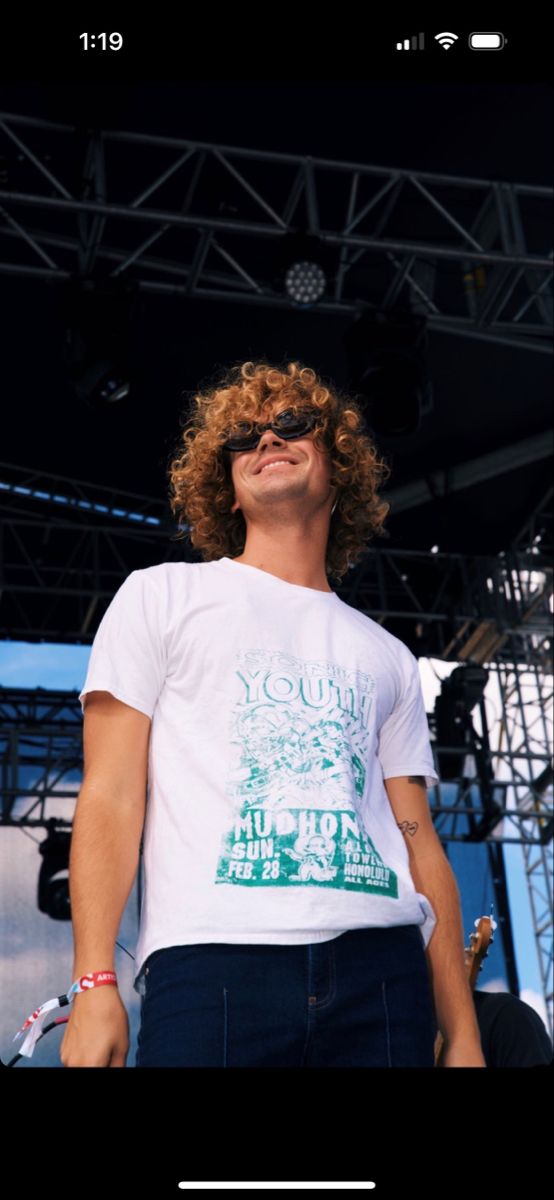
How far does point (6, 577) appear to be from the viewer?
10672 mm

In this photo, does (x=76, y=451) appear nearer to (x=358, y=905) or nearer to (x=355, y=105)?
(x=355, y=105)

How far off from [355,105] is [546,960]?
26.7 ft

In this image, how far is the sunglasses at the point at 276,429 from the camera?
191cm

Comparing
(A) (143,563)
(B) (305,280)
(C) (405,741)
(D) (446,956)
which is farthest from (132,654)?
(A) (143,563)

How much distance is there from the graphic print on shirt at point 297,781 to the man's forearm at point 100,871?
14cm

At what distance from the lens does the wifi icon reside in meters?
1.39

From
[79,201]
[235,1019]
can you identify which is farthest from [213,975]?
[79,201]

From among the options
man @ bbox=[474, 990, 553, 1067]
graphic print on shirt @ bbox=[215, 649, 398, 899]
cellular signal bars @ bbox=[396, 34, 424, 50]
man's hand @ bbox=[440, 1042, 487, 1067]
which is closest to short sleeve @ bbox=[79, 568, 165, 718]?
graphic print on shirt @ bbox=[215, 649, 398, 899]

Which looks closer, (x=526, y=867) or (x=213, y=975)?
(x=213, y=975)

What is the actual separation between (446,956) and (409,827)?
183 millimetres

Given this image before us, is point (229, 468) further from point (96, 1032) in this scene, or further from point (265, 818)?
point (96, 1032)

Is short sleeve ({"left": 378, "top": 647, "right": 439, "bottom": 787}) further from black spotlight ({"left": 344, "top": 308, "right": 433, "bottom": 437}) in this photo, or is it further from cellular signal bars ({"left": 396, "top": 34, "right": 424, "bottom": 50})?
black spotlight ({"left": 344, "top": 308, "right": 433, "bottom": 437})

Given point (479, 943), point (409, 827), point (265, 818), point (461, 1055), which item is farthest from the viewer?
point (479, 943)

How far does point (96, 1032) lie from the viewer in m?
1.33
